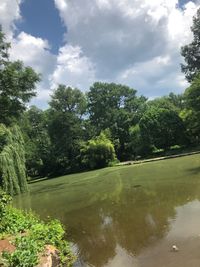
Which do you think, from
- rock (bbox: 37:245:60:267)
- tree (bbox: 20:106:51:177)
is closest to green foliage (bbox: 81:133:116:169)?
tree (bbox: 20:106:51:177)

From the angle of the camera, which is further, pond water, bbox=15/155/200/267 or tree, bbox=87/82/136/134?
tree, bbox=87/82/136/134

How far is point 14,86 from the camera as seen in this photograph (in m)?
25.1

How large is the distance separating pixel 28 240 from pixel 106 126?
202 feet

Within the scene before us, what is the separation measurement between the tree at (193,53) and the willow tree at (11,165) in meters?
36.2

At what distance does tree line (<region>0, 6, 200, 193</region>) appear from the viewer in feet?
177

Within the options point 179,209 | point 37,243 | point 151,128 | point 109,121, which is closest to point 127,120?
point 109,121

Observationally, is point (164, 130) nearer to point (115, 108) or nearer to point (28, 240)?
point (115, 108)

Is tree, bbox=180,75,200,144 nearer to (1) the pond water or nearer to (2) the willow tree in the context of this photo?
(2) the willow tree

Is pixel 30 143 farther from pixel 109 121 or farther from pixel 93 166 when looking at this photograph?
pixel 109 121

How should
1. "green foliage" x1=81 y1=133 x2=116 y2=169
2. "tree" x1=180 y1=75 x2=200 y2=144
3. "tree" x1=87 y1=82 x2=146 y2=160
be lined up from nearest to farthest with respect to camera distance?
"tree" x1=180 y1=75 x2=200 y2=144 → "green foliage" x1=81 y1=133 x2=116 y2=169 → "tree" x1=87 y1=82 x2=146 y2=160

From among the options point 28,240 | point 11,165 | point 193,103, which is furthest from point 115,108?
point 28,240

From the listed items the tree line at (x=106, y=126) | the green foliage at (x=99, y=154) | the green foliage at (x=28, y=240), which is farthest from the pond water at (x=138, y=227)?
the green foliage at (x=99, y=154)

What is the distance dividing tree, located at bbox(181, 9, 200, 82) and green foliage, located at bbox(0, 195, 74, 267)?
1954 inches

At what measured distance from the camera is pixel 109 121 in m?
69.9
